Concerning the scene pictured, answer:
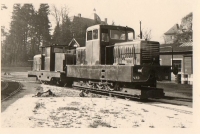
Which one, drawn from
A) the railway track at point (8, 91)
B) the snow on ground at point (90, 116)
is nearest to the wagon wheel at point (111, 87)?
the snow on ground at point (90, 116)

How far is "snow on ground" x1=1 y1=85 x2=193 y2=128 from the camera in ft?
15.3

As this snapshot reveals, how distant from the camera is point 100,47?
8.24 metres

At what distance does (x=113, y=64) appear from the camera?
7.55 m

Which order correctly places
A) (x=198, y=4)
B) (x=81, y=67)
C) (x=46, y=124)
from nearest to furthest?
1. (x=46, y=124)
2. (x=198, y=4)
3. (x=81, y=67)

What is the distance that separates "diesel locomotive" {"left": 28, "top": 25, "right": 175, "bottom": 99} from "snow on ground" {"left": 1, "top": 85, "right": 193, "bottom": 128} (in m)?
1.13

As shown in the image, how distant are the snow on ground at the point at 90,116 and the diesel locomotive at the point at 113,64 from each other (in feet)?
3.71

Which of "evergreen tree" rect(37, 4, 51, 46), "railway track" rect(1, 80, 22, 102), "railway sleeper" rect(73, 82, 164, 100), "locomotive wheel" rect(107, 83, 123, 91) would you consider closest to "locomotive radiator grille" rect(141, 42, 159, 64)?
"railway sleeper" rect(73, 82, 164, 100)

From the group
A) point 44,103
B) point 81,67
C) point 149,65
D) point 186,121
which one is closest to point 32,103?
point 44,103

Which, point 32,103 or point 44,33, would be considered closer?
point 32,103

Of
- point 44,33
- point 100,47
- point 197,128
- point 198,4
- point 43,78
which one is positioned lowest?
point 197,128

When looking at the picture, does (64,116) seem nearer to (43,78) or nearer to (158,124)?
(158,124)

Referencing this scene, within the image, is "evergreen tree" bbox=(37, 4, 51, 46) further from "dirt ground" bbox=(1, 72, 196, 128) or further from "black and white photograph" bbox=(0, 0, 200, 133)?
"dirt ground" bbox=(1, 72, 196, 128)

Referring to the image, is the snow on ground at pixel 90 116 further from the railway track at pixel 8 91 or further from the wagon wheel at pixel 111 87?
the wagon wheel at pixel 111 87

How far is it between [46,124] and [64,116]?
56cm
